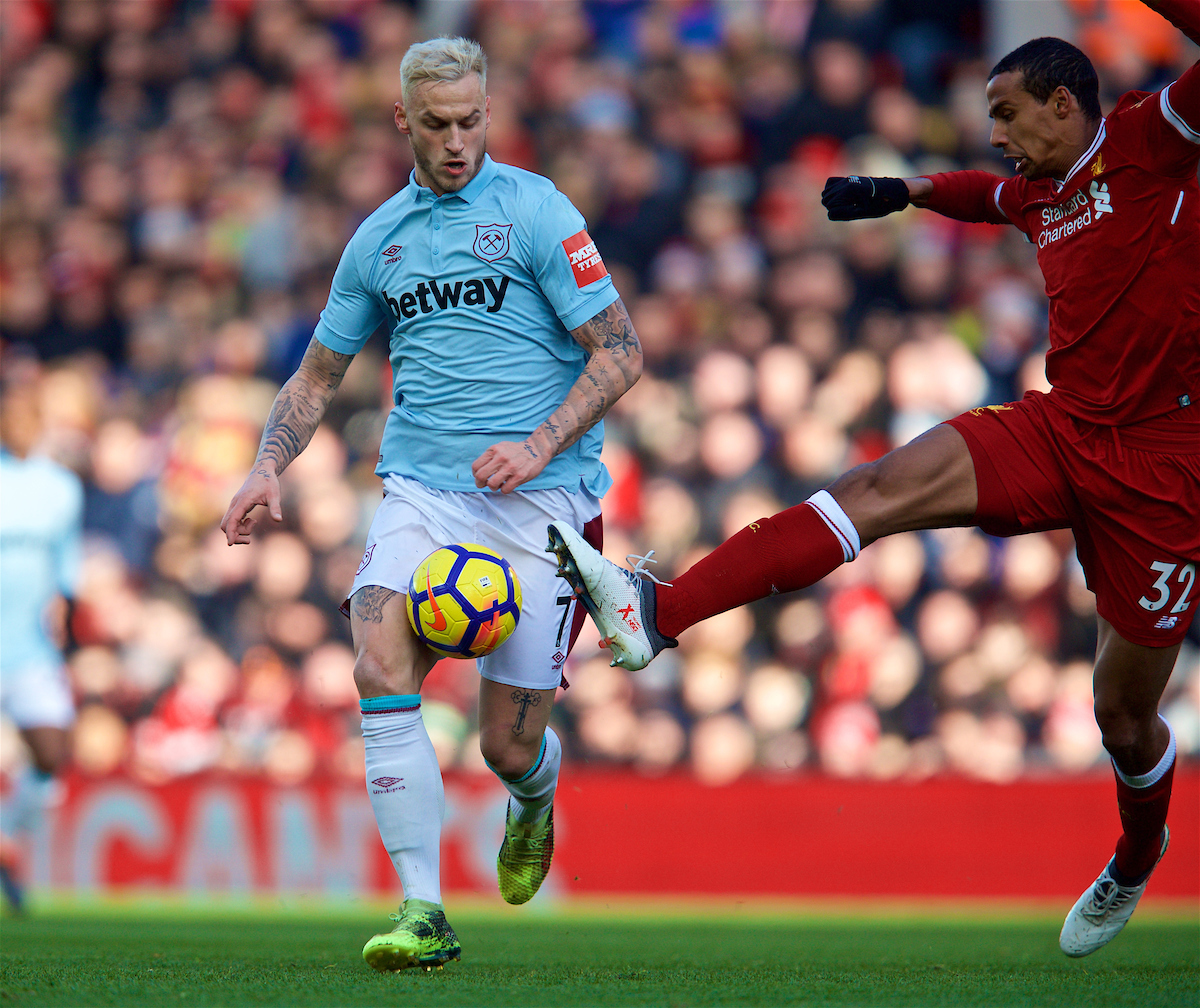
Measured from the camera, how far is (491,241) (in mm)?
5258

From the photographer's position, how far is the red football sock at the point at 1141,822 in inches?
218

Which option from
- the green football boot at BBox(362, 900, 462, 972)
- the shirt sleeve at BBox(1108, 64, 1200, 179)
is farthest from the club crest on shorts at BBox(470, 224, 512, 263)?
the green football boot at BBox(362, 900, 462, 972)

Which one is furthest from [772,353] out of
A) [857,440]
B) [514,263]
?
[514,263]

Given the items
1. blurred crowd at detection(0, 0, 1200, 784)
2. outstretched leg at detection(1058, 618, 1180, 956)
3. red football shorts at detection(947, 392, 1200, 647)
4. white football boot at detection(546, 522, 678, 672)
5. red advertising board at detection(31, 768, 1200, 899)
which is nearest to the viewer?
white football boot at detection(546, 522, 678, 672)

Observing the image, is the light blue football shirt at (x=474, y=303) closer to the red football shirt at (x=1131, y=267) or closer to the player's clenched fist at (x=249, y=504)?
the player's clenched fist at (x=249, y=504)

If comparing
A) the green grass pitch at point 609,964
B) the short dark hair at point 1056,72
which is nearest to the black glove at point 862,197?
the short dark hair at point 1056,72

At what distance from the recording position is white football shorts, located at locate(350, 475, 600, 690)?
17.4ft

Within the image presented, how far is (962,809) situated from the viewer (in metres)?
10.0

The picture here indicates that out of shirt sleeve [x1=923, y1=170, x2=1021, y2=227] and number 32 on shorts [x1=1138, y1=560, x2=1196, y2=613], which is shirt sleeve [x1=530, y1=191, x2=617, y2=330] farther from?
number 32 on shorts [x1=1138, y1=560, x2=1196, y2=613]

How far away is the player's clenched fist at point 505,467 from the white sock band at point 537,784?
118 cm

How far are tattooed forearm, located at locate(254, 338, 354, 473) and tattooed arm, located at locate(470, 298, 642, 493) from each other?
0.82 metres

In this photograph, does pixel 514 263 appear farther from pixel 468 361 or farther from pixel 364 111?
pixel 364 111

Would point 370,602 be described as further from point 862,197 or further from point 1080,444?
point 1080,444

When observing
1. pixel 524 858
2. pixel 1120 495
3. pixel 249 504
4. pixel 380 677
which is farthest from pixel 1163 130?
pixel 524 858
